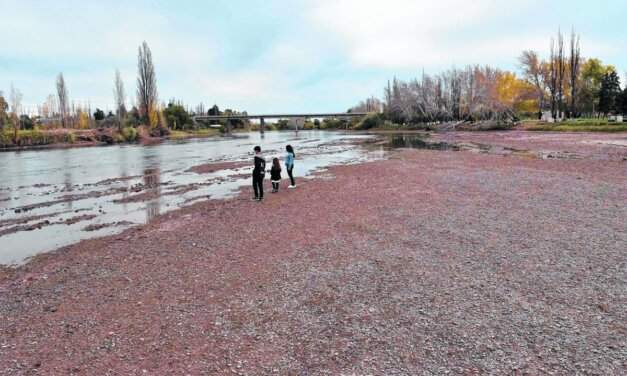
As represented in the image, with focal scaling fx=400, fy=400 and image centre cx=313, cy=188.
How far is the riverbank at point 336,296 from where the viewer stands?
4543 millimetres

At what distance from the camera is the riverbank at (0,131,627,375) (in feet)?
14.9

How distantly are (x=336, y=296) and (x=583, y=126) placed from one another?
6213 cm

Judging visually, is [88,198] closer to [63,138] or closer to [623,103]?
[63,138]

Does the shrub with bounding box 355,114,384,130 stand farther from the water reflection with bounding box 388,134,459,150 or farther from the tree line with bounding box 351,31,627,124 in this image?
the water reflection with bounding box 388,134,459,150

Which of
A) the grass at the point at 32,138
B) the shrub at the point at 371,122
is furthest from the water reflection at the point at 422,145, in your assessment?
the shrub at the point at 371,122

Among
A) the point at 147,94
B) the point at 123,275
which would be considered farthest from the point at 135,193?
the point at 147,94

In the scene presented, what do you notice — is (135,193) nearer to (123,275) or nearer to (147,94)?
(123,275)

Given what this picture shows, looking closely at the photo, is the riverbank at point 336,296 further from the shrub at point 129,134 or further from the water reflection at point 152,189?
the shrub at point 129,134

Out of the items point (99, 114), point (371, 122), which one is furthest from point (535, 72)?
point (99, 114)

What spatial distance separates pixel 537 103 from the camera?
318 feet

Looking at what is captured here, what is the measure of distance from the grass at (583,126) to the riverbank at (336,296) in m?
48.9

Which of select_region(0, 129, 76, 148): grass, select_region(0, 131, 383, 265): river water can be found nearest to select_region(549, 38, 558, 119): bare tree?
select_region(0, 131, 383, 265): river water

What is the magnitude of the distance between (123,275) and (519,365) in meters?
6.54

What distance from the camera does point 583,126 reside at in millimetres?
55156
